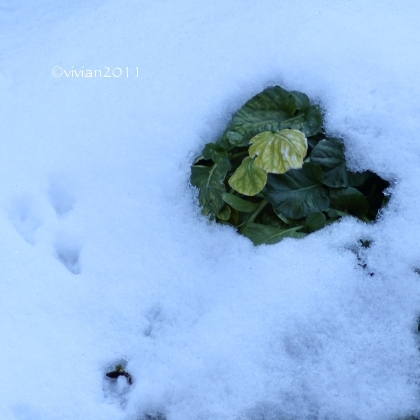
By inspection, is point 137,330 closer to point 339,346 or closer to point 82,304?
point 82,304

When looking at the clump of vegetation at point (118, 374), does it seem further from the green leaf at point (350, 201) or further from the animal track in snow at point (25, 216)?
the green leaf at point (350, 201)

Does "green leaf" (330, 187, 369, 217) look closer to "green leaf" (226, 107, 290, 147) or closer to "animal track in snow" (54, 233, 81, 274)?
"green leaf" (226, 107, 290, 147)

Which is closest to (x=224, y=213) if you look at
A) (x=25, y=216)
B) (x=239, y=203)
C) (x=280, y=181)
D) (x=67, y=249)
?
(x=239, y=203)

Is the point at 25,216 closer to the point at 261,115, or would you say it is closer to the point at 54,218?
the point at 54,218

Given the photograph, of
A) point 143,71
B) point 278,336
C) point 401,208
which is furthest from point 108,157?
point 401,208

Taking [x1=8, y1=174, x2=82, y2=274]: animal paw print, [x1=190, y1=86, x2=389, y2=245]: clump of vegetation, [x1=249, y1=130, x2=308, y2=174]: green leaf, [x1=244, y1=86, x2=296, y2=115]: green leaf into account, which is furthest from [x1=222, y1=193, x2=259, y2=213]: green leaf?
[x1=8, y1=174, x2=82, y2=274]: animal paw print

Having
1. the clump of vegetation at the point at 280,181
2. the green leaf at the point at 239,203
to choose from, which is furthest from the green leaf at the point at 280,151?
the green leaf at the point at 239,203

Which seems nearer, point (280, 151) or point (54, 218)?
point (280, 151)
